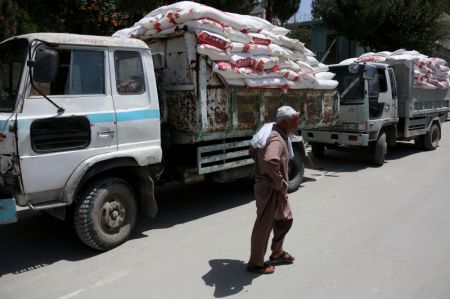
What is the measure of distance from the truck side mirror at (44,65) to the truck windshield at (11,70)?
25 centimetres

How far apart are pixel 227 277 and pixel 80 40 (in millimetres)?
2826

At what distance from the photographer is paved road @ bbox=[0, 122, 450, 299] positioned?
389cm

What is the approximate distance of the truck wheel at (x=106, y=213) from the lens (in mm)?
4594

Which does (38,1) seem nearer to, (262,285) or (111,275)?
(111,275)

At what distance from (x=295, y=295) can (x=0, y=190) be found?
9.54 feet

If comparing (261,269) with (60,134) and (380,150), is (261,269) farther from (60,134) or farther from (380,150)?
(380,150)

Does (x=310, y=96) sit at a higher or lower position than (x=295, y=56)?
lower

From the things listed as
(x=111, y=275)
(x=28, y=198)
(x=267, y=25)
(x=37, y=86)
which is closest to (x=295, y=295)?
(x=111, y=275)

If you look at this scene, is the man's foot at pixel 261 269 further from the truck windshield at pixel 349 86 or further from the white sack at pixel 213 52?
the truck windshield at pixel 349 86

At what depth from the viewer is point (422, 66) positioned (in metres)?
11.3

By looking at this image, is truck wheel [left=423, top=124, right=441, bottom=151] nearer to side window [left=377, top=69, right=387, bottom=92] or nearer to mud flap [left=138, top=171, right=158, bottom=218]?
side window [left=377, top=69, right=387, bottom=92]

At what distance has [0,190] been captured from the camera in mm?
4172

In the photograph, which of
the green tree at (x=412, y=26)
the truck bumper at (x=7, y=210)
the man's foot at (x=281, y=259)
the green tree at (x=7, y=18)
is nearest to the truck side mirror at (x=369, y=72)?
the man's foot at (x=281, y=259)

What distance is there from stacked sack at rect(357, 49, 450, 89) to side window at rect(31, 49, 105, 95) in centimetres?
815
